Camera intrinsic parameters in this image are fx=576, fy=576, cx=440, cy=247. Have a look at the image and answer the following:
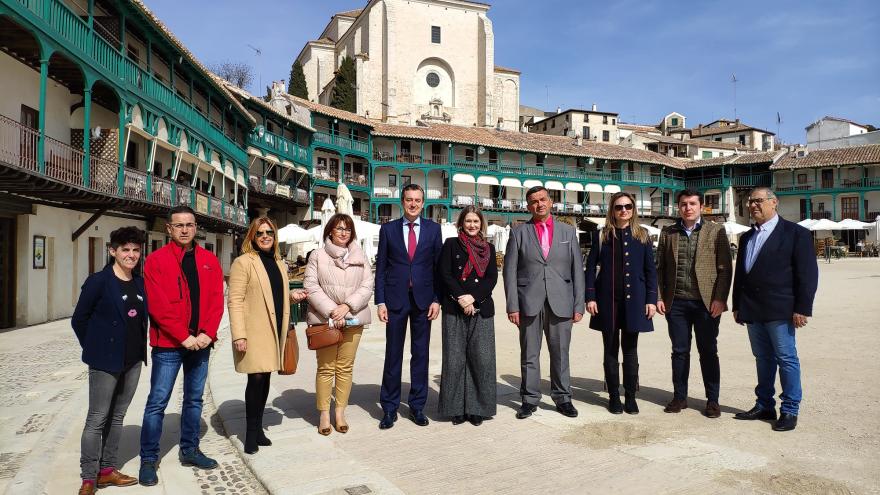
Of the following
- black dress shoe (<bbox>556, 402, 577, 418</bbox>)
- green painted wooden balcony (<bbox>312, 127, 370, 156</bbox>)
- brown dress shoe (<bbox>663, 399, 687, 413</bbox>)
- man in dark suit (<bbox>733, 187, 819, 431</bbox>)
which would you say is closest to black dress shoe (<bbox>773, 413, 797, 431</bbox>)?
man in dark suit (<bbox>733, 187, 819, 431</bbox>)

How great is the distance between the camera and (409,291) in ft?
15.8

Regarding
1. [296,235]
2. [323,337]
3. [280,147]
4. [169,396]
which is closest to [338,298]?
[323,337]

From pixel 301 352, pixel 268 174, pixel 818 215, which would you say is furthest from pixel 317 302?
pixel 818 215

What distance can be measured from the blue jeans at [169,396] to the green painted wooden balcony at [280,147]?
30795 mm

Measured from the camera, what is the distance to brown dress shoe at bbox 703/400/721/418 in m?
4.69

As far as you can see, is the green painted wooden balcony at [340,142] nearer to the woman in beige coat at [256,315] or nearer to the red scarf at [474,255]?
the red scarf at [474,255]

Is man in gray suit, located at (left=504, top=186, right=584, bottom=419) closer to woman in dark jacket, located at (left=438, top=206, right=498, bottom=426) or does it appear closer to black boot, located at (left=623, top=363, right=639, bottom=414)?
woman in dark jacket, located at (left=438, top=206, right=498, bottom=426)

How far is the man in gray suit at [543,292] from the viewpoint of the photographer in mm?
4941

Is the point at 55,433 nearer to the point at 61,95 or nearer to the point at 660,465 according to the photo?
the point at 660,465

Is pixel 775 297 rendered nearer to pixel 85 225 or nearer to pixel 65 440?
pixel 65 440

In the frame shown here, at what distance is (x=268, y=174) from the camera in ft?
122

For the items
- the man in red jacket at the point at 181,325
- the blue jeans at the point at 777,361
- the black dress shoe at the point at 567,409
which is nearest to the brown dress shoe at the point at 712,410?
the blue jeans at the point at 777,361

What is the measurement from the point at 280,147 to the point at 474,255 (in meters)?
33.6

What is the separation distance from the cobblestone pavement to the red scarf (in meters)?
2.22
